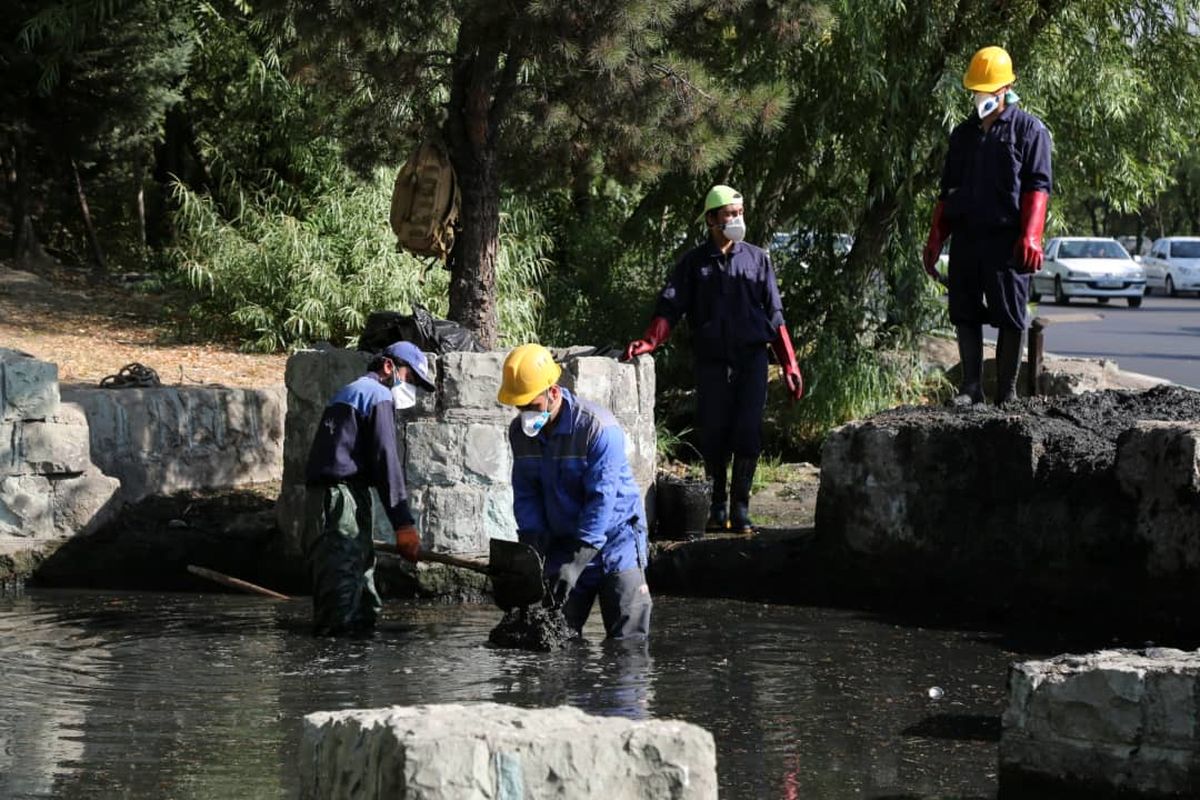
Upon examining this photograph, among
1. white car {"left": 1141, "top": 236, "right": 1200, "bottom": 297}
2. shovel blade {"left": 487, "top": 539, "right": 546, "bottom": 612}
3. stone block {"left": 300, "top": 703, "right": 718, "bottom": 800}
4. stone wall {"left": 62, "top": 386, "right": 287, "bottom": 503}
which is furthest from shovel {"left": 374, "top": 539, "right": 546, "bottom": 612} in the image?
white car {"left": 1141, "top": 236, "right": 1200, "bottom": 297}

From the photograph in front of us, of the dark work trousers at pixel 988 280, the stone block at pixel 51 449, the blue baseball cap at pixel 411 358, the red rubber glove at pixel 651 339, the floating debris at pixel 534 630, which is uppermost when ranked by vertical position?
the dark work trousers at pixel 988 280

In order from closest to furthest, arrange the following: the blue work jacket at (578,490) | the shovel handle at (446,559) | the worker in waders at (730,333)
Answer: the blue work jacket at (578,490) → the shovel handle at (446,559) → the worker in waders at (730,333)

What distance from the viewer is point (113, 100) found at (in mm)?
16625

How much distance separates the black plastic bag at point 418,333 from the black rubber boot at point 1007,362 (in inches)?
114

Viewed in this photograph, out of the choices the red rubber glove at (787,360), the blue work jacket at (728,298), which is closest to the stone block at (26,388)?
the blue work jacket at (728,298)

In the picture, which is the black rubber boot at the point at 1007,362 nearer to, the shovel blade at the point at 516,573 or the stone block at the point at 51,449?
the shovel blade at the point at 516,573

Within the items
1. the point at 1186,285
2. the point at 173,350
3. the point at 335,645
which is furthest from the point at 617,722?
the point at 1186,285

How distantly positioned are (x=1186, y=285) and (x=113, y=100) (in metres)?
26.1

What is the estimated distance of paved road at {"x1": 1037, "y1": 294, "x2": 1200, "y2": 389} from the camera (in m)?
19.8

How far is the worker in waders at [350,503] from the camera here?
8758 mm

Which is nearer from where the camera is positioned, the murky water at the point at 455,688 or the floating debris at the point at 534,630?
the murky water at the point at 455,688

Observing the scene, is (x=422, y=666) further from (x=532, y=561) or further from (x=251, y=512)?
(x=251, y=512)

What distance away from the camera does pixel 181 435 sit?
443 inches

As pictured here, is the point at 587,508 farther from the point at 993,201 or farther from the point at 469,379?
the point at 993,201
